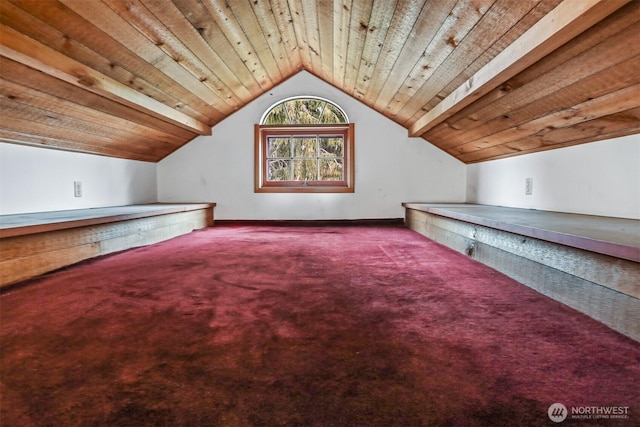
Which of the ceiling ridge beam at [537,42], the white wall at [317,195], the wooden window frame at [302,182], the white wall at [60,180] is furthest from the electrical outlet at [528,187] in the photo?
the white wall at [60,180]

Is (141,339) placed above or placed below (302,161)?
below

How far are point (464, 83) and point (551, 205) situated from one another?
3.75 feet

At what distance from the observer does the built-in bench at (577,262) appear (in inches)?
44.9

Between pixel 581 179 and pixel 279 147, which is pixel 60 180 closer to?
pixel 279 147

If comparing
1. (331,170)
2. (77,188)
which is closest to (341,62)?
(331,170)

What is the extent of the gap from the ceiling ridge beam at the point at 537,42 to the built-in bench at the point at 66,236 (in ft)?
8.40

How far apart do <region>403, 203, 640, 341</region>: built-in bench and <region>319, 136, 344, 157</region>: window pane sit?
2505 mm

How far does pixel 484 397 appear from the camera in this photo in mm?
803

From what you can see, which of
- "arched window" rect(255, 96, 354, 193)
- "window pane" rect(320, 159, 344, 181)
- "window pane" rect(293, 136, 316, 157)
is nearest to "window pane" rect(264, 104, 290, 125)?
"arched window" rect(255, 96, 354, 193)

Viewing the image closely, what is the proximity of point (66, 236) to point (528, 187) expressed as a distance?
339 cm

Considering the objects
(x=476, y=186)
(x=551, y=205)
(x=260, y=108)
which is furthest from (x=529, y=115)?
(x=260, y=108)

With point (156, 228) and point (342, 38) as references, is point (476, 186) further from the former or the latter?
point (156, 228)

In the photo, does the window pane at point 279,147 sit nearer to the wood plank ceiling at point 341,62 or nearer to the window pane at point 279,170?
the window pane at point 279,170

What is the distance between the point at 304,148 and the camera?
4.56 metres
